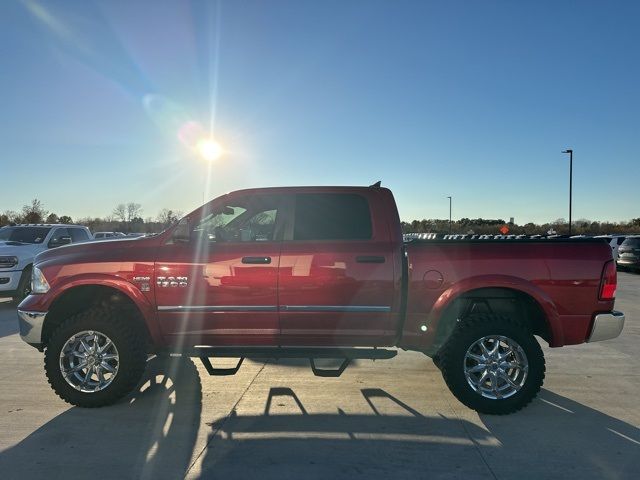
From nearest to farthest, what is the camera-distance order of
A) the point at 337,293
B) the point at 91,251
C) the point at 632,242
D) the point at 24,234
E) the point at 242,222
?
the point at 337,293 < the point at 91,251 < the point at 242,222 < the point at 24,234 < the point at 632,242

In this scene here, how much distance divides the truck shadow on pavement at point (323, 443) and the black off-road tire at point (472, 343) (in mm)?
141

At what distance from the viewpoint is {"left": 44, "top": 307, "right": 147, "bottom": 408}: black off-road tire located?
4.44 metres

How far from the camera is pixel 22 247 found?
1064 cm

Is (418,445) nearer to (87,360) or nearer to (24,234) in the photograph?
(87,360)

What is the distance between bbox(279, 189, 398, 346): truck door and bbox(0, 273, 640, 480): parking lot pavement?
711 millimetres

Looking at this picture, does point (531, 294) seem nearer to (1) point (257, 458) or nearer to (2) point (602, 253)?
(2) point (602, 253)

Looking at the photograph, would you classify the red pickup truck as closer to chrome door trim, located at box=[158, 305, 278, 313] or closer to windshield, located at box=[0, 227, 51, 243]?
chrome door trim, located at box=[158, 305, 278, 313]

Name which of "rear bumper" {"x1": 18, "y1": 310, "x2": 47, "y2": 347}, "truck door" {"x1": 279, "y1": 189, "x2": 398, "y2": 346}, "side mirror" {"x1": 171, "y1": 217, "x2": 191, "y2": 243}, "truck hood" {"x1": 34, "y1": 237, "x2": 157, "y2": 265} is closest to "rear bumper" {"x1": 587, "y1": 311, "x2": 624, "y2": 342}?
"truck door" {"x1": 279, "y1": 189, "x2": 398, "y2": 346}

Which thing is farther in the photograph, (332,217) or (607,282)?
(332,217)

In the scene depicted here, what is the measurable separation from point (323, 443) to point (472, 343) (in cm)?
165

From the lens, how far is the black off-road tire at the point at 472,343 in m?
4.34

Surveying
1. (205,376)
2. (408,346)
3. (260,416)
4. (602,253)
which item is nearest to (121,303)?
(205,376)

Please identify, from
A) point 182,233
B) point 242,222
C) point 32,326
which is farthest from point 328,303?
point 32,326

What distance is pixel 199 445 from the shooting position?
12.2ft
